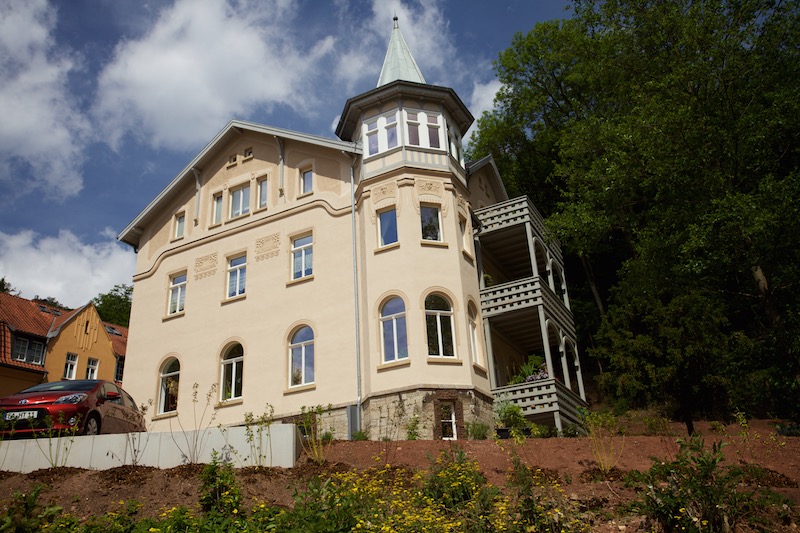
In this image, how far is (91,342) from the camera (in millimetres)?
38844

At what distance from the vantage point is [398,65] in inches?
1072

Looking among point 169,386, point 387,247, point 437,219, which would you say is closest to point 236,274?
point 169,386

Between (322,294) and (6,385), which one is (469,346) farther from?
(6,385)

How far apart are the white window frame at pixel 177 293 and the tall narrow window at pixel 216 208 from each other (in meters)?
2.40

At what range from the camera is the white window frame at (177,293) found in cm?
2712

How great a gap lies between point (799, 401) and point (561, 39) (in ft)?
81.0

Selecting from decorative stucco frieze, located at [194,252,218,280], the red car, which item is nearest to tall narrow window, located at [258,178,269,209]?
decorative stucco frieze, located at [194,252,218,280]

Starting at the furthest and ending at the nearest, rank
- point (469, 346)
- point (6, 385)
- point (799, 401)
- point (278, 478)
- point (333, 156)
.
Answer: point (6, 385)
point (333, 156)
point (469, 346)
point (799, 401)
point (278, 478)

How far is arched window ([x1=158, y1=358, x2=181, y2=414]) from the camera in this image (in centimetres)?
2548

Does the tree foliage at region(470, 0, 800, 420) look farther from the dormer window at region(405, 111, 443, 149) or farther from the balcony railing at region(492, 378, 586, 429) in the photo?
the dormer window at region(405, 111, 443, 149)

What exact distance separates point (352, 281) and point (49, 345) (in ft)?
67.3

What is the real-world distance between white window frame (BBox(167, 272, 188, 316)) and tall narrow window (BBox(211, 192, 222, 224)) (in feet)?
7.87

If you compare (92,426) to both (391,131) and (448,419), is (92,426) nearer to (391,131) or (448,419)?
(448,419)

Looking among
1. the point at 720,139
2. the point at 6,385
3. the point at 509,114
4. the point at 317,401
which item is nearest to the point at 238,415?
the point at 317,401
